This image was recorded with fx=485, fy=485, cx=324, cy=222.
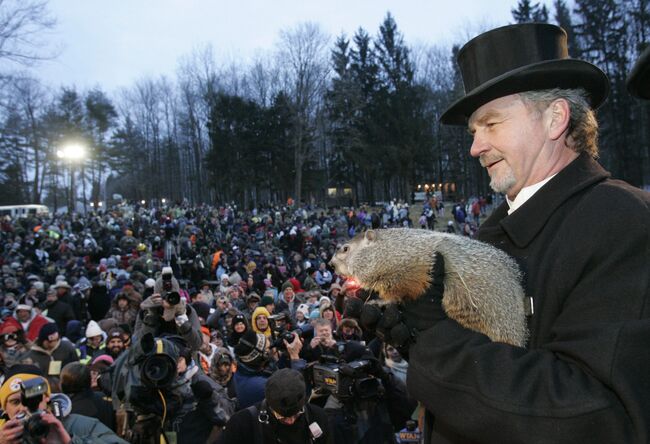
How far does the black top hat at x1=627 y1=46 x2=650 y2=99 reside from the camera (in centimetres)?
132

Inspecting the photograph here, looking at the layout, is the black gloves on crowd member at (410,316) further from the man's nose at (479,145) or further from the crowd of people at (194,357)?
the man's nose at (479,145)

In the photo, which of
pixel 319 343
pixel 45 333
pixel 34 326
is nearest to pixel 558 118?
pixel 319 343

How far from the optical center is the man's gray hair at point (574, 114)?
1.63 m

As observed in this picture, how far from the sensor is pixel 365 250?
2.12 m

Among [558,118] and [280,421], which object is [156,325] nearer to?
[280,421]

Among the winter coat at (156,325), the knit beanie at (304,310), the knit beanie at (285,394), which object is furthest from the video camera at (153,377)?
the knit beanie at (304,310)

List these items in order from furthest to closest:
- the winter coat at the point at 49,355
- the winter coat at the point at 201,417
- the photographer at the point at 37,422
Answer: the winter coat at the point at 49,355
the winter coat at the point at 201,417
the photographer at the point at 37,422

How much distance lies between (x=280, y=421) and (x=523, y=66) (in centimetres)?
304

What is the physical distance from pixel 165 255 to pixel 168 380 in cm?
1817

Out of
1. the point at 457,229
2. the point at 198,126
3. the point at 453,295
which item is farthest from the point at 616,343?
the point at 198,126

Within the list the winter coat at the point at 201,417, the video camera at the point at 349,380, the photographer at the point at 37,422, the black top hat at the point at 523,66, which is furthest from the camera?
the winter coat at the point at 201,417

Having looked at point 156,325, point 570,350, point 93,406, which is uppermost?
point 570,350

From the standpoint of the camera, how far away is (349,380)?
3.57 meters

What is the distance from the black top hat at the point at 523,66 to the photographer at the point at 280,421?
2528mm
